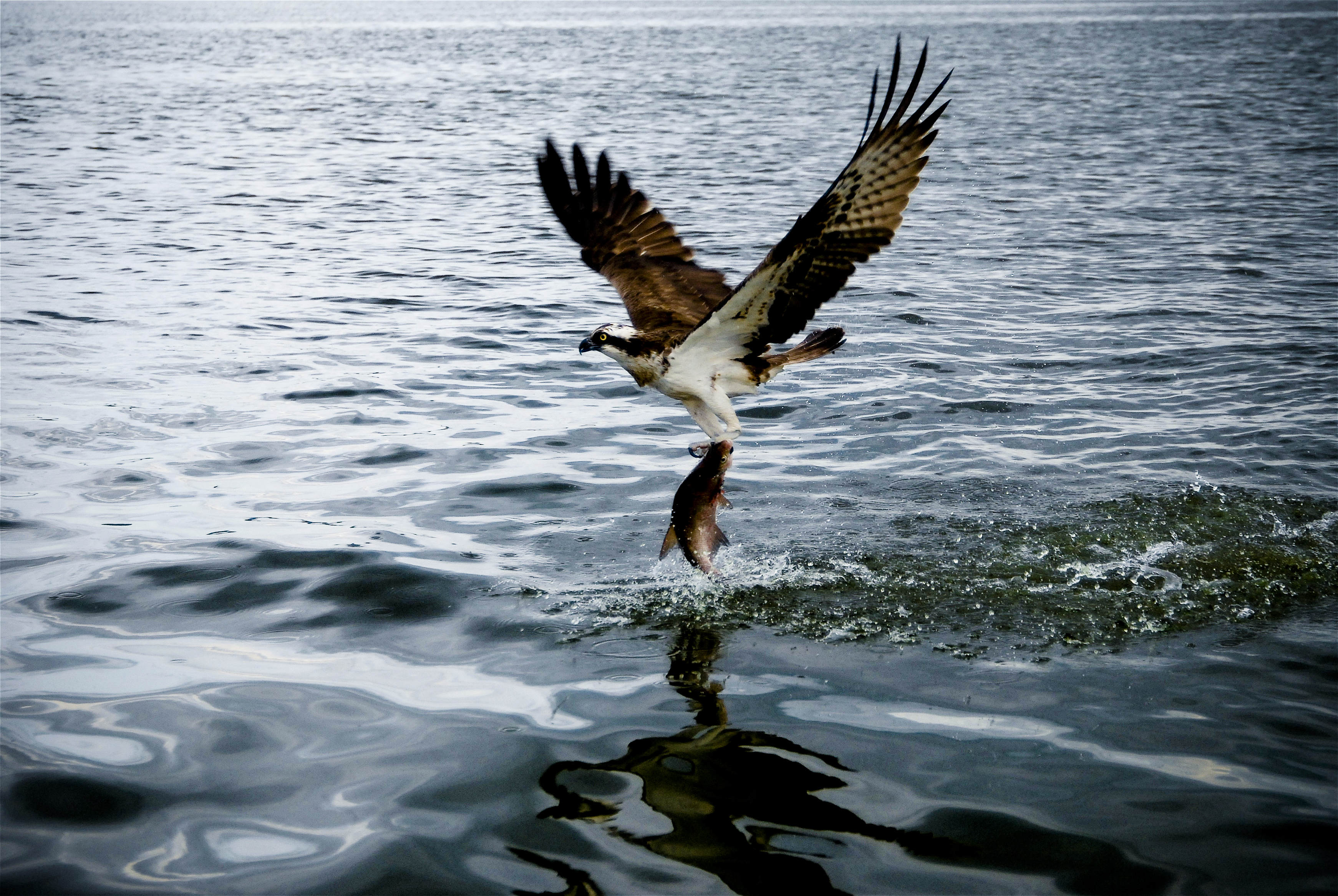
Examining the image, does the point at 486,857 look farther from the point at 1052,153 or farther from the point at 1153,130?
→ the point at 1153,130

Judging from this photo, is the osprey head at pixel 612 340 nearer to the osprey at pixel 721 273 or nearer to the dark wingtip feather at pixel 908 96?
the osprey at pixel 721 273

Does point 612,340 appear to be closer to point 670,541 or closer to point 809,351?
point 809,351

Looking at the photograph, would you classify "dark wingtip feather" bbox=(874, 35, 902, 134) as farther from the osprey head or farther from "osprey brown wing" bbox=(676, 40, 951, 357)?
the osprey head

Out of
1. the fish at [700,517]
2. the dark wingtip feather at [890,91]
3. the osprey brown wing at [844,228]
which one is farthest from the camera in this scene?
the fish at [700,517]

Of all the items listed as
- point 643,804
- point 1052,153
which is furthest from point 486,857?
point 1052,153

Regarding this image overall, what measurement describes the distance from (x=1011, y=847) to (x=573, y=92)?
32.0m

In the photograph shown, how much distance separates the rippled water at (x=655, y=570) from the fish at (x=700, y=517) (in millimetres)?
243

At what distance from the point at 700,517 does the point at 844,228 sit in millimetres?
1519

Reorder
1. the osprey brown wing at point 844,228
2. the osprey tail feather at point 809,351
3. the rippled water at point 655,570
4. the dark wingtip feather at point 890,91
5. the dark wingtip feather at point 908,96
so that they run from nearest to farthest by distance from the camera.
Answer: the rippled water at point 655,570 → the dark wingtip feather at point 890,91 → the dark wingtip feather at point 908,96 → the osprey brown wing at point 844,228 → the osprey tail feather at point 809,351

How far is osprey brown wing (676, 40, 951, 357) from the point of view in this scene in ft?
17.6

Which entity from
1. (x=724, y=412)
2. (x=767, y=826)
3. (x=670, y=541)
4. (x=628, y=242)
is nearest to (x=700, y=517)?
(x=670, y=541)

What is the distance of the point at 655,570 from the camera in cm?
628

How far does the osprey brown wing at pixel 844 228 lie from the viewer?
211 inches

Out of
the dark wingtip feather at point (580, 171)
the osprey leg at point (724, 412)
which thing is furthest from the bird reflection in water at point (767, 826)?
the dark wingtip feather at point (580, 171)
